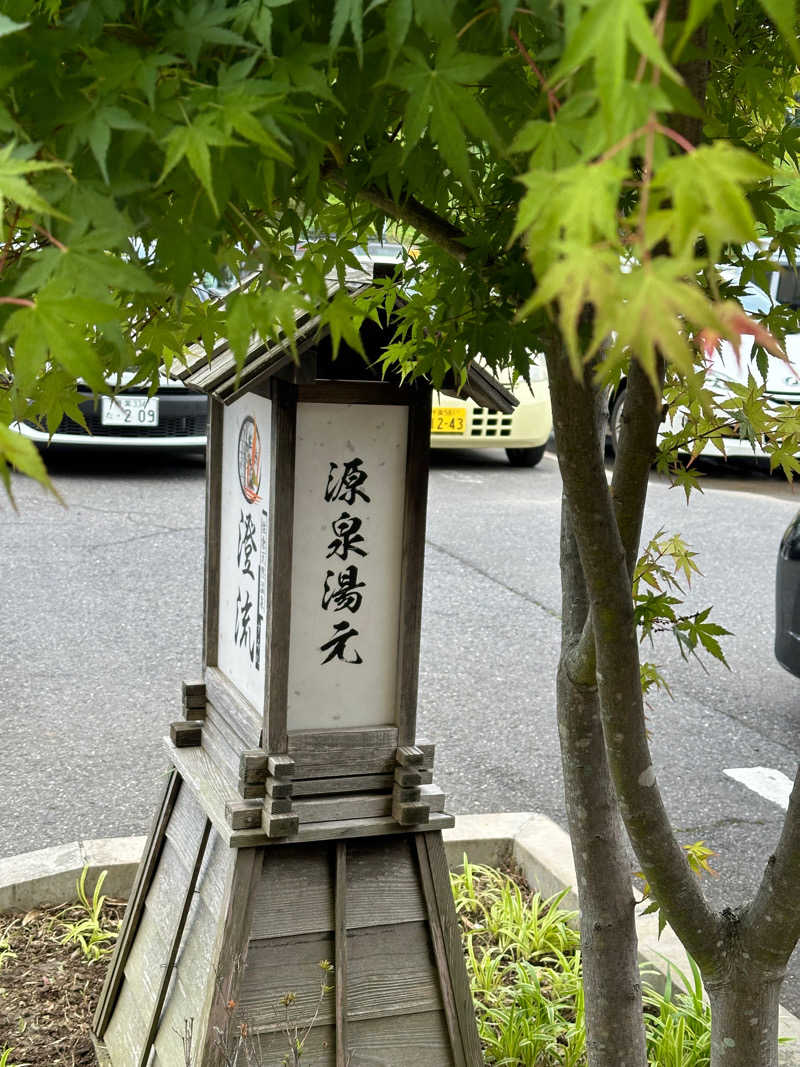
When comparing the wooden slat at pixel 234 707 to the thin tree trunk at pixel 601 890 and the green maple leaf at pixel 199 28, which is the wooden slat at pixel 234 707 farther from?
the green maple leaf at pixel 199 28

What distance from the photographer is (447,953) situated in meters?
2.43

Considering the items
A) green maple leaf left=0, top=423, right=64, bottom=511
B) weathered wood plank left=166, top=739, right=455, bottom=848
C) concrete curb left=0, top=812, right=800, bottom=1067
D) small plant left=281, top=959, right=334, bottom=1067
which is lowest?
concrete curb left=0, top=812, right=800, bottom=1067

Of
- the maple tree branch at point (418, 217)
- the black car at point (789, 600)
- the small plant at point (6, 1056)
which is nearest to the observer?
the maple tree branch at point (418, 217)

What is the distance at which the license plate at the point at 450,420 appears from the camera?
9.58 metres

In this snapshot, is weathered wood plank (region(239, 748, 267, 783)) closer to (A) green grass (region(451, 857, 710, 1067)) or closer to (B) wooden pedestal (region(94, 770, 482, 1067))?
(B) wooden pedestal (region(94, 770, 482, 1067))

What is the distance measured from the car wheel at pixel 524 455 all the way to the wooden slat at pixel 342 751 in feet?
27.8

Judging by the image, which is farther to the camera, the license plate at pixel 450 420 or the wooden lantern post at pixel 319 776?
the license plate at pixel 450 420

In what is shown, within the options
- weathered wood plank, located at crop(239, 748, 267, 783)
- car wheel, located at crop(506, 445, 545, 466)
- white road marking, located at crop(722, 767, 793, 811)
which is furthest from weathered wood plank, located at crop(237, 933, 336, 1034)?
car wheel, located at crop(506, 445, 545, 466)

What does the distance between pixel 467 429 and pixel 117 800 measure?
5.98 m

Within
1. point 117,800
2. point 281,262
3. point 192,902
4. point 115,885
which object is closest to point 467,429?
point 117,800

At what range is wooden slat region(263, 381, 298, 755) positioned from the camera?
2.23 metres

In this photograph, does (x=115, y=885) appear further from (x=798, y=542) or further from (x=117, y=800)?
(x=798, y=542)

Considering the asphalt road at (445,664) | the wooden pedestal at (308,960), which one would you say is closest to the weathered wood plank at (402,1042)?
the wooden pedestal at (308,960)

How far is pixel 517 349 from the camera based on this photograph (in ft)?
5.74
